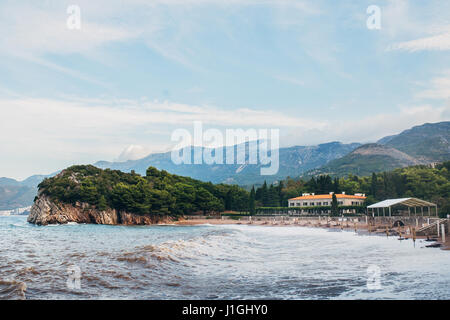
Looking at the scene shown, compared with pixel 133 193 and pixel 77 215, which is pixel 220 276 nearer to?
pixel 133 193

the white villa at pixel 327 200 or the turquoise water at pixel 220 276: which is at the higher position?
the white villa at pixel 327 200

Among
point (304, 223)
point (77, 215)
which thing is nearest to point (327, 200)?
point (304, 223)

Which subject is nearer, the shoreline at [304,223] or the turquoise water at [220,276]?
the turquoise water at [220,276]

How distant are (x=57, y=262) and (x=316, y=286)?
438 inches

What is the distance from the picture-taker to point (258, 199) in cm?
9725

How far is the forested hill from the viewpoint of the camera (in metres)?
71.8

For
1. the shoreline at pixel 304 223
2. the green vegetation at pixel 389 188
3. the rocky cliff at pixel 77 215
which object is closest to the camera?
the shoreline at pixel 304 223

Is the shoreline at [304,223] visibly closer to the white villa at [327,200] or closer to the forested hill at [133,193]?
the forested hill at [133,193]

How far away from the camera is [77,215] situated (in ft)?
235

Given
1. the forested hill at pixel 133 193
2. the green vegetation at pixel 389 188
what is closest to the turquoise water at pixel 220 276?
the green vegetation at pixel 389 188

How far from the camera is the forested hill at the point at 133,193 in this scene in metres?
71.8

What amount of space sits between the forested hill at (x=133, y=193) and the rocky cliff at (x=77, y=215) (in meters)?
0.99
